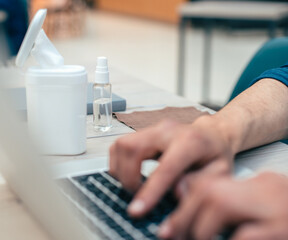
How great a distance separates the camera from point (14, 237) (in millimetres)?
577

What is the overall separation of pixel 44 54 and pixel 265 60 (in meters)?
0.76

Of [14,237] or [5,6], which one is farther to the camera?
[5,6]

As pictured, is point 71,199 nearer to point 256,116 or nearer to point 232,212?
point 232,212

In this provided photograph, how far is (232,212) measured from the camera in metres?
0.43

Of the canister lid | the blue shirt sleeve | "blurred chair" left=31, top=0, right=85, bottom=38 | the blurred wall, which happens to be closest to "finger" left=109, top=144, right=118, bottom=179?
the canister lid

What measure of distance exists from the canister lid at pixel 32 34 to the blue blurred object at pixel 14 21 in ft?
8.24

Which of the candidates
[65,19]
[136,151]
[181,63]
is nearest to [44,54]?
[136,151]

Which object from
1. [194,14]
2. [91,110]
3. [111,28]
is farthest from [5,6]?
[111,28]

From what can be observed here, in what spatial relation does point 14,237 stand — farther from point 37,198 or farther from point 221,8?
point 221,8

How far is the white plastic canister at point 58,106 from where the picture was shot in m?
0.72

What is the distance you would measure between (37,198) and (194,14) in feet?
9.97

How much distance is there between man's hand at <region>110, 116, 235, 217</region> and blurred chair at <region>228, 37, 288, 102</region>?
75 centimetres

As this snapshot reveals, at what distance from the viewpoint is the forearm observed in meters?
0.76

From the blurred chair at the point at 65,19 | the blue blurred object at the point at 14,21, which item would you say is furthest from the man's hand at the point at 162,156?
the blurred chair at the point at 65,19
